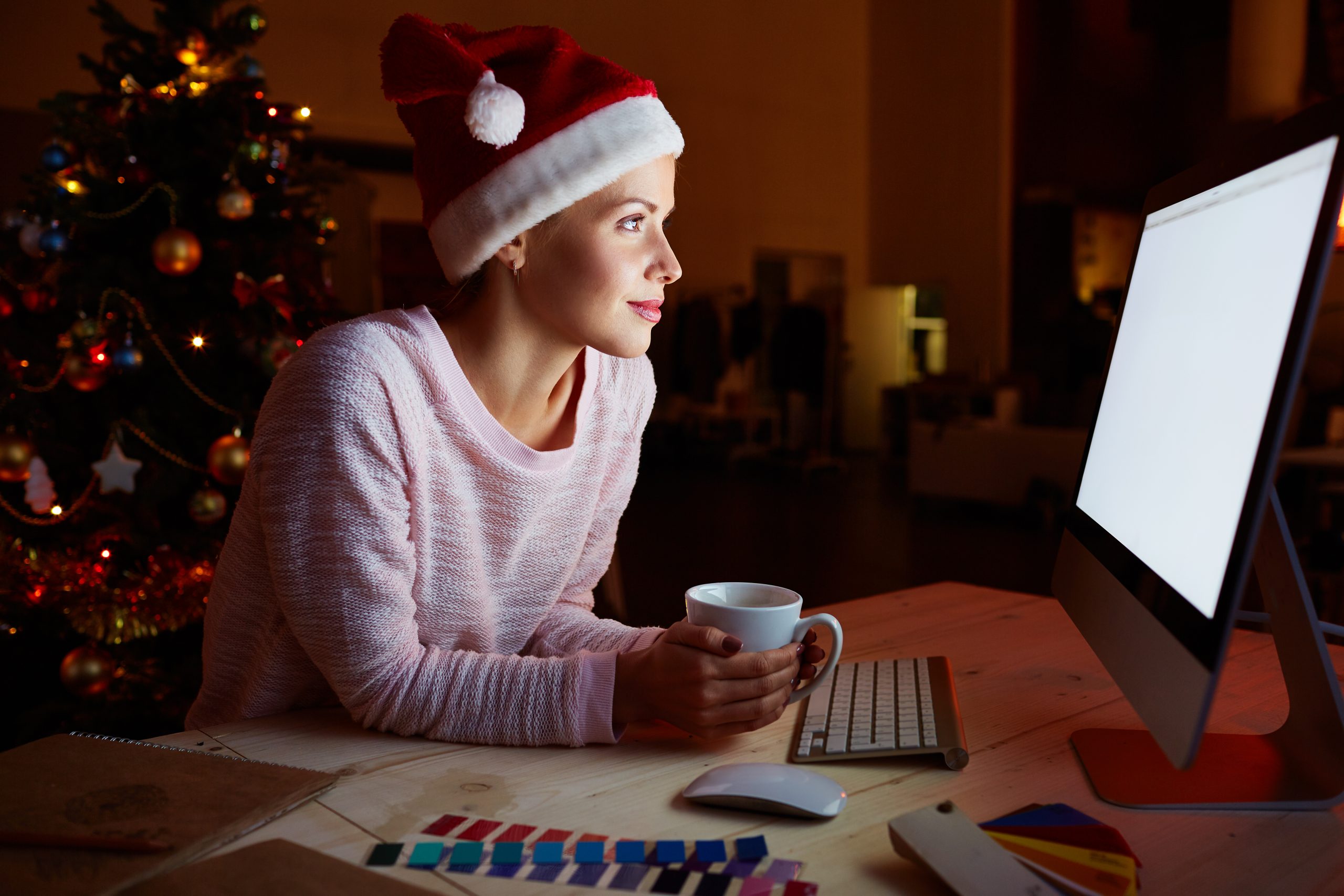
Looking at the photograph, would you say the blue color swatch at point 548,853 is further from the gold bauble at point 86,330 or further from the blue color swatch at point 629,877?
the gold bauble at point 86,330

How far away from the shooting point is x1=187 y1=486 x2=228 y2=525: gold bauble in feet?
7.32

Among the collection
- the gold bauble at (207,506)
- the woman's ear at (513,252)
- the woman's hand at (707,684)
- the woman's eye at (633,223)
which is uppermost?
the woman's eye at (633,223)

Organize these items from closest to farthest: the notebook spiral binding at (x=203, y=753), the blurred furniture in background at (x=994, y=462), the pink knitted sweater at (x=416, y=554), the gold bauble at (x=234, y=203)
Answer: the notebook spiral binding at (x=203, y=753)
the pink knitted sweater at (x=416, y=554)
the gold bauble at (x=234, y=203)
the blurred furniture in background at (x=994, y=462)

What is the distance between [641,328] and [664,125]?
23 cm

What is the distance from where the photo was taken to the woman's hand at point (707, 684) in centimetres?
77

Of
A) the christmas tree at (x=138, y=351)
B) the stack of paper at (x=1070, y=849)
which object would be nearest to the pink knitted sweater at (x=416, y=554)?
the stack of paper at (x=1070, y=849)

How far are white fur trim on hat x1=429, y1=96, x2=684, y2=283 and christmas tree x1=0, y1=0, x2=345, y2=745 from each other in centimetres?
143

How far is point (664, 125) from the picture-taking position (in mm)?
1042

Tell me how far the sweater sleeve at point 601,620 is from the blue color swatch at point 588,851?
19 centimetres

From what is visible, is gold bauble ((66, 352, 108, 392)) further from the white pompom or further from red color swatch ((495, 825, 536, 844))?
red color swatch ((495, 825, 536, 844))

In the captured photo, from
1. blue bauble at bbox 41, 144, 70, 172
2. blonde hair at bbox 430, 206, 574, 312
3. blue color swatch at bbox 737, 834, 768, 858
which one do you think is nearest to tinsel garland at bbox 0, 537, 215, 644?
blue bauble at bbox 41, 144, 70, 172

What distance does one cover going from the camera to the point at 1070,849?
0.58m

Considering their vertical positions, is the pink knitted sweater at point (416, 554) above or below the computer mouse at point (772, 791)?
above

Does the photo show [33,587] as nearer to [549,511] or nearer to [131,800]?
[549,511]
